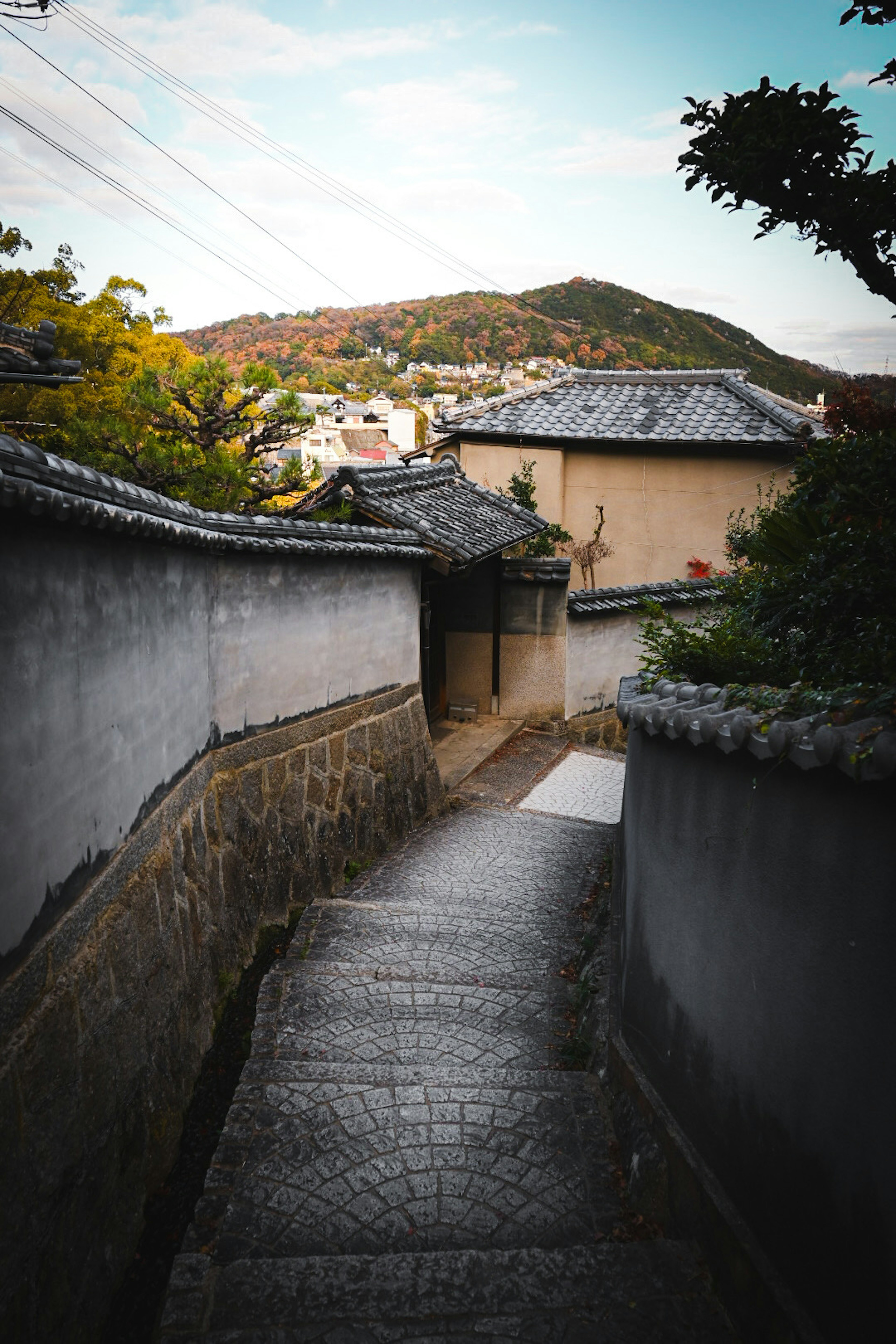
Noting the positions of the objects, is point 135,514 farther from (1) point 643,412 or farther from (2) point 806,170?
(1) point 643,412

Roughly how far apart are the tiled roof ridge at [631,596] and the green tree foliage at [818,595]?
10879 millimetres

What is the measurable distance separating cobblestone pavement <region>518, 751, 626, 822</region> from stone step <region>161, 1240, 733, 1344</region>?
26.0 feet

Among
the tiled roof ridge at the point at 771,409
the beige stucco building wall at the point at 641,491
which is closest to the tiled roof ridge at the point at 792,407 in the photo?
the tiled roof ridge at the point at 771,409

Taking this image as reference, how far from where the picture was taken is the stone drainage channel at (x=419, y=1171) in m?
3.38

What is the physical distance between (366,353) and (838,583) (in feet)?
338

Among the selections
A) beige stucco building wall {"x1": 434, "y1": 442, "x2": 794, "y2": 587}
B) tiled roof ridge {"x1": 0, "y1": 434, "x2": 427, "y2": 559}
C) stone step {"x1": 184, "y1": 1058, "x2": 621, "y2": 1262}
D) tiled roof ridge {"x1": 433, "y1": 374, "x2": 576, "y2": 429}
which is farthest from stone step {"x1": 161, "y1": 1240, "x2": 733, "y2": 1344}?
tiled roof ridge {"x1": 433, "y1": 374, "x2": 576, "y2": 429}

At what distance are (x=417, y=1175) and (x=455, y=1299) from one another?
911 mm

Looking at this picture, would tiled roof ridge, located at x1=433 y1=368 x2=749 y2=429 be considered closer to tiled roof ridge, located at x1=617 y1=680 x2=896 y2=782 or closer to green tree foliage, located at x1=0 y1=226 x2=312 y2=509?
→ green tree foliage, located at x1=0 y1=226 x2=312 y2=509

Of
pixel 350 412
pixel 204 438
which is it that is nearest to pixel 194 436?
pixel 204 438

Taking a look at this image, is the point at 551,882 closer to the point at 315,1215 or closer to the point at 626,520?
the point at 315,1215

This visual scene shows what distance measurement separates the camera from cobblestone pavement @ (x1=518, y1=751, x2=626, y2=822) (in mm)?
12523

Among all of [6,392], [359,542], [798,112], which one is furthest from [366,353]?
[798,112]

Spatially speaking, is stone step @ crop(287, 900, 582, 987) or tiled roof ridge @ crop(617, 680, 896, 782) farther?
stone step @ crop(287, 900, 582, 987)

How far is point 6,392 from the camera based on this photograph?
71.5 ft
